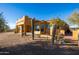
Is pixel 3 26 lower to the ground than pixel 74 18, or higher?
lower

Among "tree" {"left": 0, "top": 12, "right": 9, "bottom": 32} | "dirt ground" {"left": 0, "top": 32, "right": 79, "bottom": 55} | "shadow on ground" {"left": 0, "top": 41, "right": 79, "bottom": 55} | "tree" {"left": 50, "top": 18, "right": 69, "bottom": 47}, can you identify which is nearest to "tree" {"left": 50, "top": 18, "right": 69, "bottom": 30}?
"tree" {"left": 50, "top": 18, "right": 69, "bottom": 47}

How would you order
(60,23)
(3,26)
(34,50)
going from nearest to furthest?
(34,50) → (60,23) → (3,26)

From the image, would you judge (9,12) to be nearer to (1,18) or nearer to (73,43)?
(1,18)

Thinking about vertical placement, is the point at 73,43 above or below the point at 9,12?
below

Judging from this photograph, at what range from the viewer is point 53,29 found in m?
14.7

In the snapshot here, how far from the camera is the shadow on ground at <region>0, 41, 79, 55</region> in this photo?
14398mm

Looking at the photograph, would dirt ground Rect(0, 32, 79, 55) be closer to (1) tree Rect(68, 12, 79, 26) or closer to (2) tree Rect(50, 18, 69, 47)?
(2) tree Rect(50, 18, 69, 47)

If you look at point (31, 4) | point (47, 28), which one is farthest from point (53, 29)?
point (31, 4)

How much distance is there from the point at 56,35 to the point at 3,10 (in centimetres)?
221

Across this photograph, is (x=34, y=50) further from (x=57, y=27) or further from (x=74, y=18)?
(x=74, y=18)

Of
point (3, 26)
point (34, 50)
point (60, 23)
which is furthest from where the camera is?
point (3, 26)

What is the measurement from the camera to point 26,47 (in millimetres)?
14586

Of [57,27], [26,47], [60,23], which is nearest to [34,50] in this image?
[26,47]

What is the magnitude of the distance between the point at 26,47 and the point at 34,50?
332 mm
